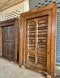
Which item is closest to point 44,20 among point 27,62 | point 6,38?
point 27,62

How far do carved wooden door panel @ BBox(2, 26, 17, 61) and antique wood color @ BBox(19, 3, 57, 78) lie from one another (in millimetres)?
862

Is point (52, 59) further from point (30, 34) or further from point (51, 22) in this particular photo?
point (30, 34)

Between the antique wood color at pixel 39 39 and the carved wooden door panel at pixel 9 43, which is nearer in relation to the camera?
the antique wood color at pixel 39 39

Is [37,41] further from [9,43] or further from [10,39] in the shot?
[9,43]

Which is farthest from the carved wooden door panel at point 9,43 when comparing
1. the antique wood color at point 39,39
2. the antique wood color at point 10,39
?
the antique wood color at point 39,39

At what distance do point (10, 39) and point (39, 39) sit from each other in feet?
6.15

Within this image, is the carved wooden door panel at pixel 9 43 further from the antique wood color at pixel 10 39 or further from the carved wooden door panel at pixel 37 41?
the carved wooden door panel at pixel 37 41

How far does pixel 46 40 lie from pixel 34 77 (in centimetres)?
101

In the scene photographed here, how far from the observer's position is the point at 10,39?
202 inches

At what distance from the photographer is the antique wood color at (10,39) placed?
15.5 ft

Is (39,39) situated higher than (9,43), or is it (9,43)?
(39,39)

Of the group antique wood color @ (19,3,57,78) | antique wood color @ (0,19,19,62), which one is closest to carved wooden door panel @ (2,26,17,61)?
antique wood color @ (0,19,19,62)

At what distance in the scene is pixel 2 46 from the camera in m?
5.90

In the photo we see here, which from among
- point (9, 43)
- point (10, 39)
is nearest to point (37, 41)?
point (10, 39)
